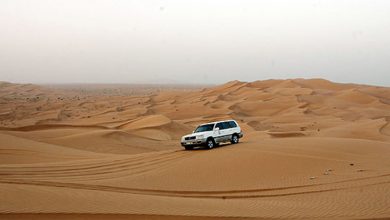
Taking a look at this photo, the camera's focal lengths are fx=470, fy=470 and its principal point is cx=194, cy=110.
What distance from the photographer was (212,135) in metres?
21.4

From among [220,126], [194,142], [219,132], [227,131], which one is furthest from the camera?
[227,131]

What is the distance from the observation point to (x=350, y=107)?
166 ft

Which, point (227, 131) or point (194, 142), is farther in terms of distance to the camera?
point (227, 131)

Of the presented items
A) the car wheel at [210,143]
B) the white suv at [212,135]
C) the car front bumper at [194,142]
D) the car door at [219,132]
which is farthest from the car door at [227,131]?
the car front bumper at [194,142]

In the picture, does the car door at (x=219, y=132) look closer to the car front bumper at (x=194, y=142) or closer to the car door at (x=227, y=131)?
the car door at (x=227, y=131)

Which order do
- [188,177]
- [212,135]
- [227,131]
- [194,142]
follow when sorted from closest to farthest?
[188,177] < [194,142] < [212,135] < [227,131]

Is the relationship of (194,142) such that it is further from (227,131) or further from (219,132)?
(227,131)

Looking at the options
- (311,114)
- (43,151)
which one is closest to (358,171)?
(43,151)

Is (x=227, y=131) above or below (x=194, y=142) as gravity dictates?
above

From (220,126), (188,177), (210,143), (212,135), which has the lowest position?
(188,177)

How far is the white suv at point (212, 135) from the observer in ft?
69.3

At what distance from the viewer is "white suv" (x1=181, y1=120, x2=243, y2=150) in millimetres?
21109

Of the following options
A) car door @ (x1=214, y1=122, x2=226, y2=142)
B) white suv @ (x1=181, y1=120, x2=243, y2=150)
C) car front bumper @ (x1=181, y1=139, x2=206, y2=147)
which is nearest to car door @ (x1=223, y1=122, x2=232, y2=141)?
white suv @ (x1=181, y1=120, x2=243, y2=150)

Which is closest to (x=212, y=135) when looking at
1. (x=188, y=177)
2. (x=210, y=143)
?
(x=210, y=143)
